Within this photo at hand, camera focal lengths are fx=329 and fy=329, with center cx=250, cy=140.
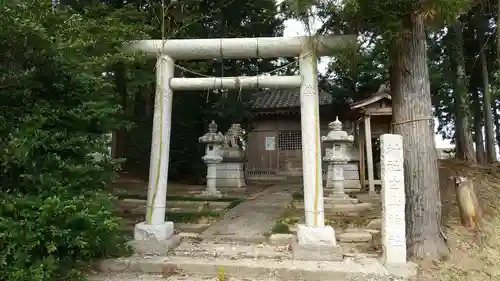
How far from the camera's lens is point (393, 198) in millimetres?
4133

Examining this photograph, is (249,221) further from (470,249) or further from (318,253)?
(470,249)

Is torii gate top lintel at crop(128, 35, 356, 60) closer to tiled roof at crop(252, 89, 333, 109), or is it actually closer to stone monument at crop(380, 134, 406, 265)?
stone monument at crop(380, 134, 406, 265)

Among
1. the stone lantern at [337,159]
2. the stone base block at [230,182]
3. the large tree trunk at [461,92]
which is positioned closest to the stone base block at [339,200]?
the stone lantern at [337,159]

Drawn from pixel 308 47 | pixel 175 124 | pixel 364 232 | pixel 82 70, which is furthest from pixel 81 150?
pixel 175 124

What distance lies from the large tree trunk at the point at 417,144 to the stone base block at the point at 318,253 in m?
1.05

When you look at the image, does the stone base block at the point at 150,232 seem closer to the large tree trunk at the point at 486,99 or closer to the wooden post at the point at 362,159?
the wooden post at the point at 362,159

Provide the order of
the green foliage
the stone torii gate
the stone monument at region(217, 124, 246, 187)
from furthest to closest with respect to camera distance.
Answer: the stone monument at region(217, 124, 246, 187) → the stone torii gate → the green foliage

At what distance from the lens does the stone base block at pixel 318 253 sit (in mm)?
4273

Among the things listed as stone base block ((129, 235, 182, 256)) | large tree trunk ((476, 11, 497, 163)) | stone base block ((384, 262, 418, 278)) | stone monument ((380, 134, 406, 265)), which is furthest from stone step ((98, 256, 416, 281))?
large tree trunk ((476, 11, 497, 163))

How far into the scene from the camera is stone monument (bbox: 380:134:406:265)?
161 inches

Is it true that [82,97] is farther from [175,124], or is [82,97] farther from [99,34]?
[175,124]

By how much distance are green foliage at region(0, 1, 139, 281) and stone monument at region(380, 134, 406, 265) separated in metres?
3.23

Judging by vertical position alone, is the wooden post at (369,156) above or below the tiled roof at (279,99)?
below

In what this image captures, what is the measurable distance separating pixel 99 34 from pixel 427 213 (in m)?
5.14
